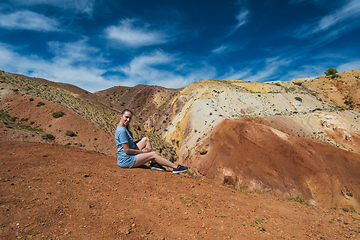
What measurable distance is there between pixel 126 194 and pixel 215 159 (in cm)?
847

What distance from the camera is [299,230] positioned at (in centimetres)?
401

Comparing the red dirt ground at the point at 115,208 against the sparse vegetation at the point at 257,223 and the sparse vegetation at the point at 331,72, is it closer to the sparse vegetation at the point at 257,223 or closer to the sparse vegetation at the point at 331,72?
the sparse vegetation at the point at 257,223

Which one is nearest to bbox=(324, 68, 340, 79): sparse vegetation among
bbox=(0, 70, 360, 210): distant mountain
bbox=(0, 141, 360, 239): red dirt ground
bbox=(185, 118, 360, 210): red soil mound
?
bbox=(0, 70, 360, 210): distant mountain

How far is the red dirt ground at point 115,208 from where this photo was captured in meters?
2.63

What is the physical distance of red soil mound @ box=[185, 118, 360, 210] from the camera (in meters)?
8.84

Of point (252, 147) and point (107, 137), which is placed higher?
point (252, 147)

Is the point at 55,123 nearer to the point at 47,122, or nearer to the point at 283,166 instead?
the point at 47,122

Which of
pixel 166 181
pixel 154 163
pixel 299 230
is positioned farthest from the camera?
pixel 154 163

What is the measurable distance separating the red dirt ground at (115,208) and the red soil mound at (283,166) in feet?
12.1

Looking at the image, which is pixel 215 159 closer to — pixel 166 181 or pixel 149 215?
pixel 166 181

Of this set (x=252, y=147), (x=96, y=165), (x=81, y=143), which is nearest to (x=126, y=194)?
(x=96, y=165)

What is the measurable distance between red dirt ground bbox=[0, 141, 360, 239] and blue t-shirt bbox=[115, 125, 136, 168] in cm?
33

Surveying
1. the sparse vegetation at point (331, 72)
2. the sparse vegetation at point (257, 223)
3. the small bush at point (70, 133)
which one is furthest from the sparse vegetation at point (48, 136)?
the sparse vegetation at point (331, 72)

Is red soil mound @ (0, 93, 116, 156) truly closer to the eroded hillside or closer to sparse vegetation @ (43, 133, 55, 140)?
the eroded hillside
